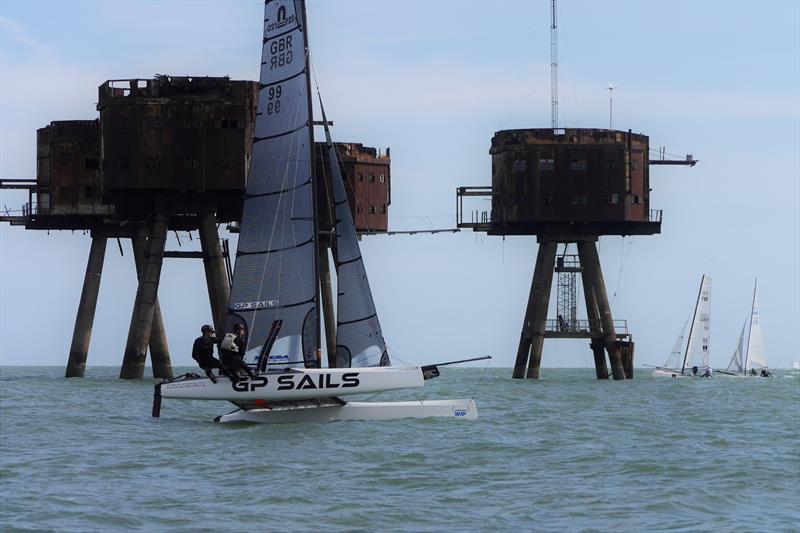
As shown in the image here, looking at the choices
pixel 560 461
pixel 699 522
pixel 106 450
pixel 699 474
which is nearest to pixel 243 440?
pixel 106 450

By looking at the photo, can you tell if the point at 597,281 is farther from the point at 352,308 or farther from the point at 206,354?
the point at 206,354

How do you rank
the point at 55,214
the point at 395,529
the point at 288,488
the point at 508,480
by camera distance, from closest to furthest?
the point at 395,529 → the point at 288,488 → the point at 508,480 → the point at 55,214

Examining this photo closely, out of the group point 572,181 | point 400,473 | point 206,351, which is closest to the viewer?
point 400,473

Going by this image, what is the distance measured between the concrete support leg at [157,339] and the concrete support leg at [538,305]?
17.5 m

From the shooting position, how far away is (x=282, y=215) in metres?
40.0

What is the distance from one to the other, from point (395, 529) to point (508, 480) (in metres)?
5.93

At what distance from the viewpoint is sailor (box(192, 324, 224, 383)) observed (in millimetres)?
36281

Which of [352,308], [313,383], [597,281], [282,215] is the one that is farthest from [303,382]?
[597,281]

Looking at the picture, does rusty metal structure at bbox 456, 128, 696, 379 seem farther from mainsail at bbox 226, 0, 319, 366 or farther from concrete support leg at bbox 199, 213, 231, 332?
mainsail at bbox 226, 0, 319, 366

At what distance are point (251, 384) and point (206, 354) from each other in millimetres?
1458

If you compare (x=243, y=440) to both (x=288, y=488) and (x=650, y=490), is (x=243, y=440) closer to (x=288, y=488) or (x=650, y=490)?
(x=288, y=488)

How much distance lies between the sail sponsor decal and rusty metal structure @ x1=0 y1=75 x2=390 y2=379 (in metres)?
28.1

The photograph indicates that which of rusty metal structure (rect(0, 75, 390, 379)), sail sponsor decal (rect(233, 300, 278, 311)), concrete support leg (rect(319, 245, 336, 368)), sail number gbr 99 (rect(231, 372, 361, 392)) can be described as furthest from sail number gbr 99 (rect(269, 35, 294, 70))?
concrete support leg (rect(319, 245, 336, 368))

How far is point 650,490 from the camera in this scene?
28641mm
